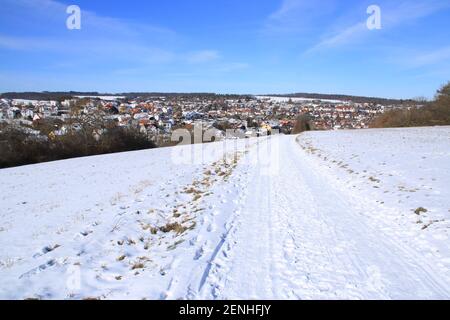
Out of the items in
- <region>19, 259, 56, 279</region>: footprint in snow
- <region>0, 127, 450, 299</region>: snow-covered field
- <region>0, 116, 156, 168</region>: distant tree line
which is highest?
<region>0, 116, 156, 168</region>: distant tree line

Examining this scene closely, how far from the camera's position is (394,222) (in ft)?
27.4

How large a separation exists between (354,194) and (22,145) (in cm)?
4244

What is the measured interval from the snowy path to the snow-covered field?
0.08 ft

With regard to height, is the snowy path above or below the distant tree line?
below

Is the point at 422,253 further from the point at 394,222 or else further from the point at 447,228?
the point at 394,222

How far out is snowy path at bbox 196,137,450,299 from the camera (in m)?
5.14

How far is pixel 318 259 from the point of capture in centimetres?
632

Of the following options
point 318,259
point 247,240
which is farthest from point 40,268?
point 318,259

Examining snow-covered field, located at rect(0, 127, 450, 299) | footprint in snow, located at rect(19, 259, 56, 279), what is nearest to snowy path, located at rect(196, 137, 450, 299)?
snow-covered field, located at rect(0, 127, 450, 299)

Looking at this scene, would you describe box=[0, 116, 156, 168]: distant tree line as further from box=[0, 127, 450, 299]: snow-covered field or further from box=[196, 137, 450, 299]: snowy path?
box=[196, 137, 450, 299]: snowy path

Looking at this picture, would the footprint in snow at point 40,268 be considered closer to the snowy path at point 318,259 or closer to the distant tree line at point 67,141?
the snowy path at point 318,259

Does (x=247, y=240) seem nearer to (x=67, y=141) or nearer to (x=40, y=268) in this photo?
(x=40, y=268)
